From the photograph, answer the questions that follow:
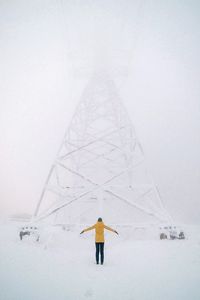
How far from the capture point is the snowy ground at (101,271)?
4.22 m

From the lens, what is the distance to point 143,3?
13.9 m

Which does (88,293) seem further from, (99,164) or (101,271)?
(99,164)

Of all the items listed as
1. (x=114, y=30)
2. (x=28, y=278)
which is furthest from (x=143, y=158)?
(x=114, y=30)

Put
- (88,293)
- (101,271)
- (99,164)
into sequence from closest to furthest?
1. (88,293)
2. (101,271)
3. (99,164)

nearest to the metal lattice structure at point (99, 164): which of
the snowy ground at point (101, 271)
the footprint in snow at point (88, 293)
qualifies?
the snowy ground at point (101, 271)

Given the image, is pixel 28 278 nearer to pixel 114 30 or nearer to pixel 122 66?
pixel 122 66

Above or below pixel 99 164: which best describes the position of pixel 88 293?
below

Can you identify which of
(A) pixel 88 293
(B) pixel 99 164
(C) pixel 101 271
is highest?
(B) pixel 99 164

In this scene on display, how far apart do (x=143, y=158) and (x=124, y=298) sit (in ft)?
19.0

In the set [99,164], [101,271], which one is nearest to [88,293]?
[101,271]

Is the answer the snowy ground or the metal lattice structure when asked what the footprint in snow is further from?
the metal lattice structure

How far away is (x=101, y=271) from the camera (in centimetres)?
549

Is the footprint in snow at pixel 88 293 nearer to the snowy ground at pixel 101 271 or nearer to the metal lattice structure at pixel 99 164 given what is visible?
the snowy ground at pixel 101 271

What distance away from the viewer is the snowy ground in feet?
13.8
